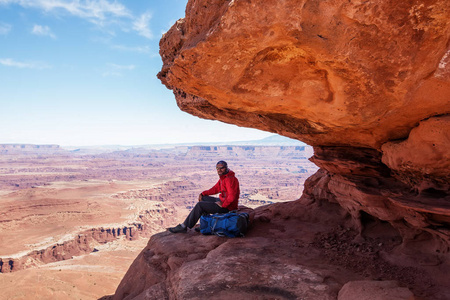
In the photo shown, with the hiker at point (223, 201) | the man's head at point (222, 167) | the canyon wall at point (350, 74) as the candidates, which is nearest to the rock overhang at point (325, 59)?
the canyon wall at point (350, 74)

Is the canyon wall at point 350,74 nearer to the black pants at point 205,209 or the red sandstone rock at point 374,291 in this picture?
the red sandstone rock at point 374,291

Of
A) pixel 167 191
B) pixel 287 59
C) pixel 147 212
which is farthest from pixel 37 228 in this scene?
pixel 287 59

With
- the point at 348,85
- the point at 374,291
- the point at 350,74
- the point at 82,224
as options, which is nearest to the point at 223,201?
the point at 374,291

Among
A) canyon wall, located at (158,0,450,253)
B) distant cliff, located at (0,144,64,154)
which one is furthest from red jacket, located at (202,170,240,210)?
distant cliff, located at (0,144,64,154)

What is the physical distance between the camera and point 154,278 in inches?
190

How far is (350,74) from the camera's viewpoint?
311 centimetres

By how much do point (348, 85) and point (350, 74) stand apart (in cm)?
20

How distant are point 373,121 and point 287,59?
1.63 meters

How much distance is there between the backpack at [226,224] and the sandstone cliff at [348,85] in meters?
0.74

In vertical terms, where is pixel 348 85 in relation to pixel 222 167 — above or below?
above

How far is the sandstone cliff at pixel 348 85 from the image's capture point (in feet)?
8.86

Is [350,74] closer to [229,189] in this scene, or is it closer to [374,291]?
[374,291]

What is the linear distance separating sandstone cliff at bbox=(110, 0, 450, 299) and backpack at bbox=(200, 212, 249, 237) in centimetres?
74

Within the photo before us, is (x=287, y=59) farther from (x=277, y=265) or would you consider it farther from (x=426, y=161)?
(x=277, y=265)
